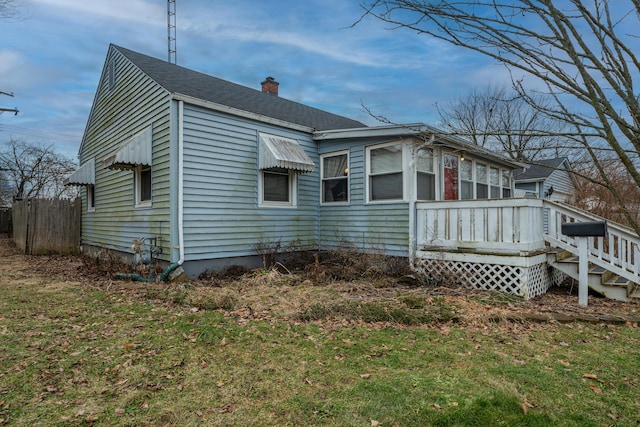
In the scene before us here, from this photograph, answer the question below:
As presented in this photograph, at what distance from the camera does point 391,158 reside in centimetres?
834

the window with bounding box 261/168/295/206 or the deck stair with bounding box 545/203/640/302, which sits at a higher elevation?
the window with bounding box 261/168/295/206

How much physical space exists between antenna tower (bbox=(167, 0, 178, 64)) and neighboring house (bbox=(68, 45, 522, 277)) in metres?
3.59

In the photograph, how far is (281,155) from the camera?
816 centimetres

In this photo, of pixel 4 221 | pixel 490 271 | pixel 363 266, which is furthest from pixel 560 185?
pixel 4 221

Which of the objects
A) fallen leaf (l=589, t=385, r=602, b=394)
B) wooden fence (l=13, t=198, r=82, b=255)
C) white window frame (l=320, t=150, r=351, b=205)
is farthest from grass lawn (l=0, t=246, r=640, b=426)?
wooden fence (l=13, t=198, r=82, b=255)

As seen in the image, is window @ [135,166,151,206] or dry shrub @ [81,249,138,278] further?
window @ [135,166,151,206]

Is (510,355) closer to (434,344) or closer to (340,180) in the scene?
(434,344)

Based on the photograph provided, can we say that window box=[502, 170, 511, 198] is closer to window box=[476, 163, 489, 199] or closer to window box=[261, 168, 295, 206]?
window box=[476, 163, 489, 199]

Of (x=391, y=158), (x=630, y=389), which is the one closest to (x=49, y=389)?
(x=630, y=389)

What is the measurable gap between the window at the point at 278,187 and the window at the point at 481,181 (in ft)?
19.6

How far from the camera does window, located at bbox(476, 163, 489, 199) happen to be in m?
11.1

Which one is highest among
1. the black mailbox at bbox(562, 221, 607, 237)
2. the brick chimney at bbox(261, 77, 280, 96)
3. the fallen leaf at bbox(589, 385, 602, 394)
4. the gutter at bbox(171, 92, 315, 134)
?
the brick chimney at bbox(261, 77, 280, 96)

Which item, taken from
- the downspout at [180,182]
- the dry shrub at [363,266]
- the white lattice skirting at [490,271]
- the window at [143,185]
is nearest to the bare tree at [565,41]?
the white lattice skirting at [490,271]

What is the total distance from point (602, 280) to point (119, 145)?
11.9 meters
